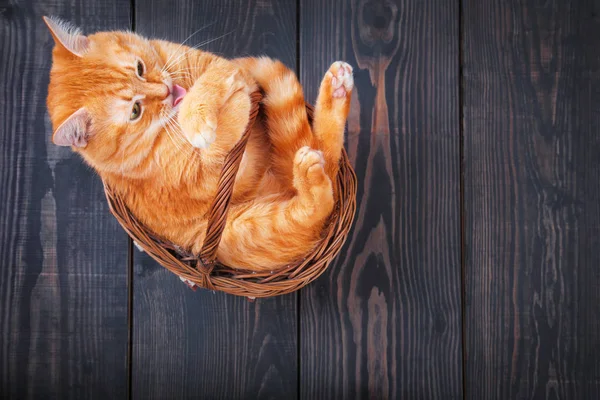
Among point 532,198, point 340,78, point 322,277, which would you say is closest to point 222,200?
point 340,78

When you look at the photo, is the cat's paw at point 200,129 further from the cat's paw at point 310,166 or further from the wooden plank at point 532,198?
the wooden plank at point 532,198

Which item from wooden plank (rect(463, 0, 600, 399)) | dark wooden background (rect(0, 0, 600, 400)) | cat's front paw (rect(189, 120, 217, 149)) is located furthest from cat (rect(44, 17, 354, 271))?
wooden plank (rect(463, 0, 600, 399))

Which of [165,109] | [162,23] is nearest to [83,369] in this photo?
[165,109]

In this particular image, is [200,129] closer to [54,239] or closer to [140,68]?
[140,68]

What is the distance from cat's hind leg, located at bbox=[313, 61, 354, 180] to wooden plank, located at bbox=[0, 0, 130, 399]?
619mm

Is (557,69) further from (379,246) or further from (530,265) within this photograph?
(379,246)

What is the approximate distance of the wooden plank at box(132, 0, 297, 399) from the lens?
49.2 inches

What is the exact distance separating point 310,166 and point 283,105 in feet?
0.56

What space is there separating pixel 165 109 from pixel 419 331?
0.84 metres

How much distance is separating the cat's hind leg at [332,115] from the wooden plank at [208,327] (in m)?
0.33

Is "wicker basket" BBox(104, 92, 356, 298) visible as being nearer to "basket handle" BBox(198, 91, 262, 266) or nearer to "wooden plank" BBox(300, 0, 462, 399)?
"basket handle" BBox(198, 91, 262, 266)

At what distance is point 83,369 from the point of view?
49.4 inches

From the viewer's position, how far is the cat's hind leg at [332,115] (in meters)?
0.95

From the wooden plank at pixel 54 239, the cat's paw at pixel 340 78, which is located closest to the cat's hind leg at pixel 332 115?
the cat's paw at pixel 340 78
